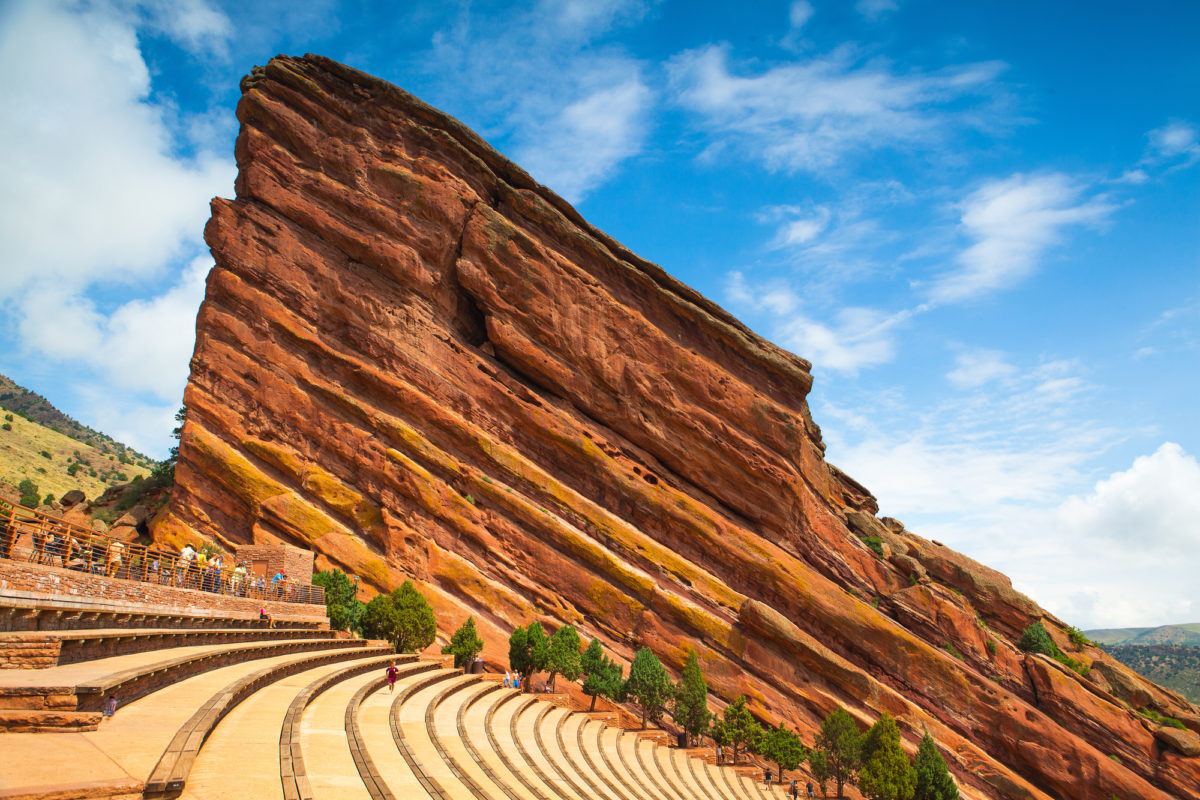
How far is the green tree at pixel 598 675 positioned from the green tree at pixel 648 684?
51cm

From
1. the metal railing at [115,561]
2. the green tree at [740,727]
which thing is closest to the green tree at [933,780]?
the green tree at [740,727]

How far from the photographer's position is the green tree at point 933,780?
1236 inches

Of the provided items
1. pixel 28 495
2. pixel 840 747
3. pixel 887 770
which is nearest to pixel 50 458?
pixel 28 495

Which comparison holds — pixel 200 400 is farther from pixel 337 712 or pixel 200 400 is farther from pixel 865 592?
pixel 865 592

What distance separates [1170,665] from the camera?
157 metres

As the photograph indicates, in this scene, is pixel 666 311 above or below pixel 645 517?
above

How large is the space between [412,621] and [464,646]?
105 inches

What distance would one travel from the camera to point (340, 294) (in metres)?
38.3

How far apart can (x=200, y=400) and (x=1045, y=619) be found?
53.7 meters

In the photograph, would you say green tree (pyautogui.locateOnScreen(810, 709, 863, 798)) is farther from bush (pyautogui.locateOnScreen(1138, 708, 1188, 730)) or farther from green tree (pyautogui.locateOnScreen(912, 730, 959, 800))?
bush (pyautogui.locateOnScreen(1138, 708, 1188, 730))

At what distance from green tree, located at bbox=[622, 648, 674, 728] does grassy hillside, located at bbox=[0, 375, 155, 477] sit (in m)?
111

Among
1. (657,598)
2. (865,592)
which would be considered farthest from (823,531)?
(657,598)

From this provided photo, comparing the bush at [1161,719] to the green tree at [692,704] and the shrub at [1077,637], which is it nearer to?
the shrub at [1077,637]

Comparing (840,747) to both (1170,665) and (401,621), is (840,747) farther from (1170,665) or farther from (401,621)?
(1170,665)
